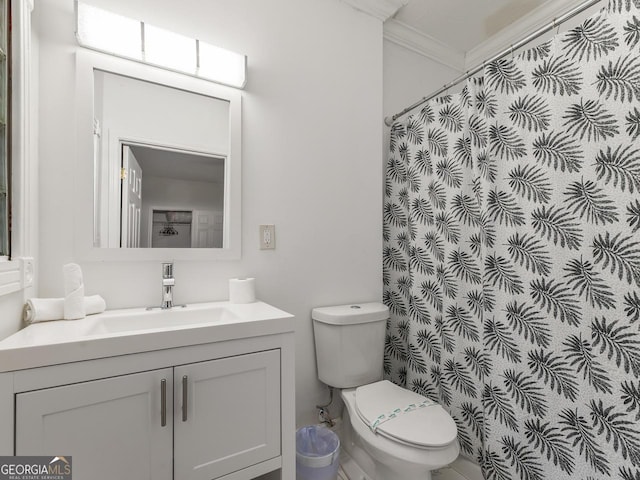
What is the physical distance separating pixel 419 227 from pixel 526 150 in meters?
0.62

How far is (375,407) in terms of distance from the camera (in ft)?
4.26

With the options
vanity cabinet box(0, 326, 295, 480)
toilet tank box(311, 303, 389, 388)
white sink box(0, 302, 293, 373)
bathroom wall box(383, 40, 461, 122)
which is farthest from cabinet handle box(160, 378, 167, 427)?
bathroom wall box(383, 40, 461, 122)

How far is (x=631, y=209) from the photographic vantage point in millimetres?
906

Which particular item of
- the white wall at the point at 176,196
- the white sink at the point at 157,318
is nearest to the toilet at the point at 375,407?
the white sink at the point at 157,318

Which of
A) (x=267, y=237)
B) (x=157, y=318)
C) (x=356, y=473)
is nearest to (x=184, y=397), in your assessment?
(x=157, y=318)

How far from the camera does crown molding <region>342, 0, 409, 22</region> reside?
174 centimetres

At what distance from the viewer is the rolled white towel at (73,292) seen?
1012mm

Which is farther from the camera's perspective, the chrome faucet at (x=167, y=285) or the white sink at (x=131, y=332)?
the chrome faucet at (x=167, y=285)

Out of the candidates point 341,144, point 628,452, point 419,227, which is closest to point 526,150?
point 419,227

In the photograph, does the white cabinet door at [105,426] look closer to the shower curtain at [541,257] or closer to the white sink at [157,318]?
the white sink at [157,318]

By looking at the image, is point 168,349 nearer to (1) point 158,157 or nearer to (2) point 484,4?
(1) point 158,157

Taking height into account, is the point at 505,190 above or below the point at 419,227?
above

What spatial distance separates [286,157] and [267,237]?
1.40 ft

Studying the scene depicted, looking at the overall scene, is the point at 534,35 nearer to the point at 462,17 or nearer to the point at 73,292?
the point at 462,17
